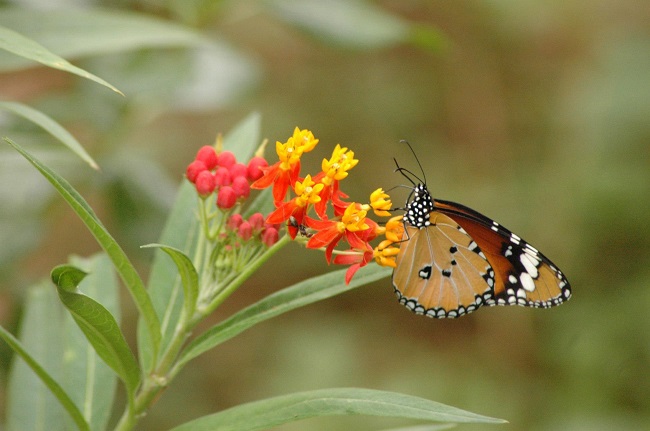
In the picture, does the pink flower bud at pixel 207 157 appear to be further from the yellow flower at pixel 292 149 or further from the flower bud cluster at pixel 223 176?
the yellow flower at pixel 292 149

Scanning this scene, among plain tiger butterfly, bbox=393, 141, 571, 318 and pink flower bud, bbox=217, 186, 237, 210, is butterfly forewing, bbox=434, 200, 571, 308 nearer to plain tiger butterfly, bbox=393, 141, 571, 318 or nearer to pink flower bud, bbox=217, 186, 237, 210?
plain tiger butterfly, bbox=393, 141, 571, 318

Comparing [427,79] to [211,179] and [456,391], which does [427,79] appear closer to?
[456,391]

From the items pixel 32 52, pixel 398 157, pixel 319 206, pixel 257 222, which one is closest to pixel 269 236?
pixel 257 222

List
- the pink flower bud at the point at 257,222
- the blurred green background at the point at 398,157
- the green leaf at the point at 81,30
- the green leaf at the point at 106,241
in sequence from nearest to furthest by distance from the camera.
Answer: the green leaf at the point at 106,241 → the pink flower bud at the point at 257,222 → the green leaf at the point at 81,30 → the blurred green background at the point at 398,157

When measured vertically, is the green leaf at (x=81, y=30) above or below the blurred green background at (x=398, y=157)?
below

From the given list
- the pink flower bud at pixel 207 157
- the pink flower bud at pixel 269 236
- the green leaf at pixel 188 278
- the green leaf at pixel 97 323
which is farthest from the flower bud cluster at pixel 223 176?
the green leaf at pixel 97 323

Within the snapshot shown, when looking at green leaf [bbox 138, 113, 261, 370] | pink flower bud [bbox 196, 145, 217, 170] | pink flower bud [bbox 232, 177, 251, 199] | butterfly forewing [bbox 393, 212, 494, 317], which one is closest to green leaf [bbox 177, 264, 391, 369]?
green leaf [bbox 138, 113, 261, 370]

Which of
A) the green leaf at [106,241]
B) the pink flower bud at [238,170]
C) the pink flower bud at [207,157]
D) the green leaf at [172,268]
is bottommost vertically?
the green leaf at [106,241]
